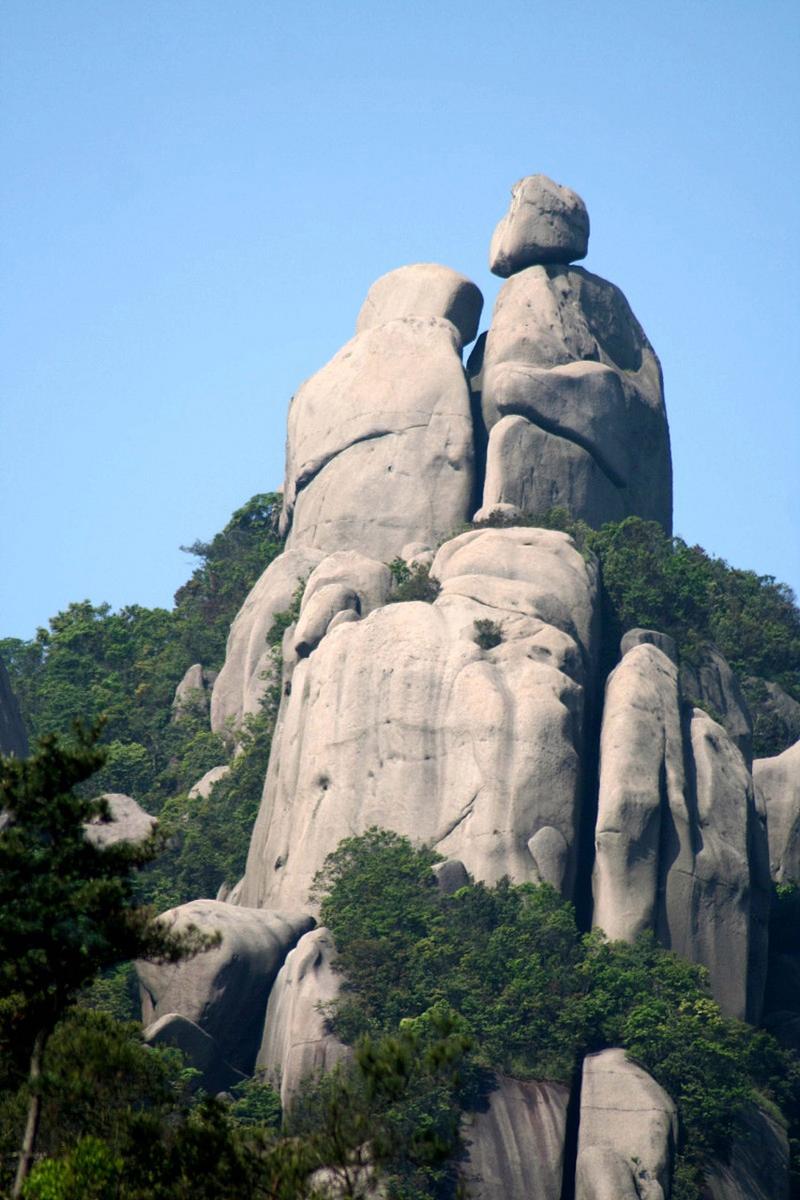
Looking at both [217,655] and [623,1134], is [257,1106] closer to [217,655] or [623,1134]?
[623,1134]

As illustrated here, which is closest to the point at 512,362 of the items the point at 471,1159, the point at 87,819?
the point at 471,1159

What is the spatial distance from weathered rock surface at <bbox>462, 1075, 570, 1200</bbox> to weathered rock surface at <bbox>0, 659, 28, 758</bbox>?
50.7 feet

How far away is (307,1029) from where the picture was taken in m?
42.0

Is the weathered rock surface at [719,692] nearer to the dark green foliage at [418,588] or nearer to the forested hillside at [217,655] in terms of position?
the forested hillside at [217,655]

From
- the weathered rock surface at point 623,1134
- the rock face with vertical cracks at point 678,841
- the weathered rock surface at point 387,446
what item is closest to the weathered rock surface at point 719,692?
the rock face with vertical cracks at point 678,841

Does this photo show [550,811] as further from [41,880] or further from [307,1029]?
[41,880]

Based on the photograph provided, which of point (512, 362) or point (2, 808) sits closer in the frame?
point (2, 808)

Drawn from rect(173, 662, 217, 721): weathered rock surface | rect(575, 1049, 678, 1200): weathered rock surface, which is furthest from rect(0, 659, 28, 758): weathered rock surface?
rect(575, 1049, 678, 1200): weathered rock surface

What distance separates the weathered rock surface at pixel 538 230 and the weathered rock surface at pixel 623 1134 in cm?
2858

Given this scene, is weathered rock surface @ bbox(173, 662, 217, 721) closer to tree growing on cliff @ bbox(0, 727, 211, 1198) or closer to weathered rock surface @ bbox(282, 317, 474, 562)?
weathered rock surface @ bbox(282, 317, 474, 562)

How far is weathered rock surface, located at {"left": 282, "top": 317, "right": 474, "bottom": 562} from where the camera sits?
58.5m

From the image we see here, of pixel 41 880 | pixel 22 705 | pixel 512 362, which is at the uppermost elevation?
pixel 512 362

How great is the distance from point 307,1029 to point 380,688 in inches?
358

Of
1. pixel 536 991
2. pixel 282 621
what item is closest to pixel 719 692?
pixel 282 621
